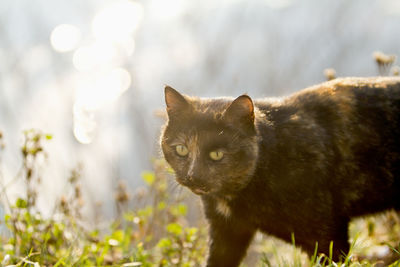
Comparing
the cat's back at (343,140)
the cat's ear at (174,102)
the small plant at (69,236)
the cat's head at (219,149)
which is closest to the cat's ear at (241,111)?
the cat's head at (219,149)

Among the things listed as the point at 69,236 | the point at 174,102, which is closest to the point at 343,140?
the point at 174,102

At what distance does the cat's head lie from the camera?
287 centimetres

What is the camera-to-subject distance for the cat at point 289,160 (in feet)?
9.48

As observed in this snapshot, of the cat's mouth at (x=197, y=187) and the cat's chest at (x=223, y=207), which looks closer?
the cat's mouth at (x=197, y=187)

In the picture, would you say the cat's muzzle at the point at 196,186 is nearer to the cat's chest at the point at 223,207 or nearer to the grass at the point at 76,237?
the cat's chest at the point at 223,207

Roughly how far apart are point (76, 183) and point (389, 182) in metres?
2.51

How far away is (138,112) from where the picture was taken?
31.1 ft

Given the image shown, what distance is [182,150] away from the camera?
306 cm

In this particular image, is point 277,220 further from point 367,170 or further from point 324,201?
point 367,170

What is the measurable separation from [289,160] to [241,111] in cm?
45

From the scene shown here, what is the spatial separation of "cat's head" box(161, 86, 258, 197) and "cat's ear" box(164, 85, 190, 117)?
0.11 meters

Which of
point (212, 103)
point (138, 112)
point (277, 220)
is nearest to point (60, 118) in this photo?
point (138, 112)

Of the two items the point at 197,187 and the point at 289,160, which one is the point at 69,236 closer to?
the point at 197,187

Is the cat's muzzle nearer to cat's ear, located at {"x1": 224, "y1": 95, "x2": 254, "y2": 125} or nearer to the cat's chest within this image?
the cat's chest
